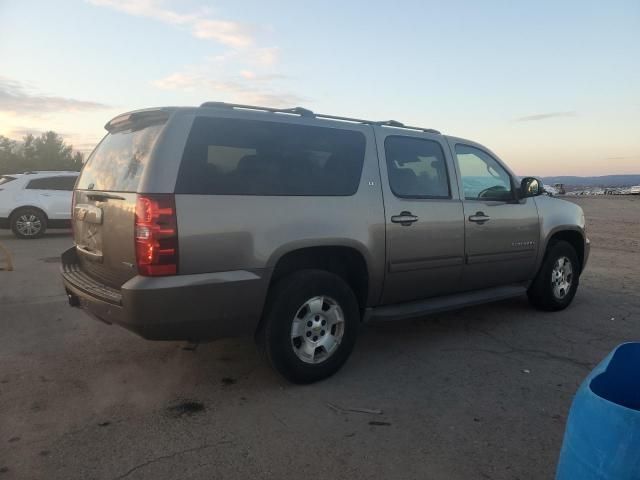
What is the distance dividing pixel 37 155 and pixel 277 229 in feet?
153

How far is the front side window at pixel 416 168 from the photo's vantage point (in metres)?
4.40

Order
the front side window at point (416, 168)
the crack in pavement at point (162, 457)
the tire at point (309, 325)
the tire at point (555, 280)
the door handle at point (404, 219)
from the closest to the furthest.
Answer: the crack in pavement at point (162, 457) → the tire at point (309, 325) → the door handle at point (404, 219) → the front side window at point (416, 168) → the tire at point (555, 280)

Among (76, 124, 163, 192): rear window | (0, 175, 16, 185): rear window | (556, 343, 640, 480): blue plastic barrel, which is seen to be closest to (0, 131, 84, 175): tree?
(0, 175, 16, 185): rear window

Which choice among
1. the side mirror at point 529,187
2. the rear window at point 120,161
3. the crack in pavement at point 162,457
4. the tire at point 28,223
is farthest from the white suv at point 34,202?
the crack in pavement at point 162,457

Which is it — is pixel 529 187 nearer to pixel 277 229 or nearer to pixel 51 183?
pixel 277 229

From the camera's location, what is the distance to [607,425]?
5.29 ft

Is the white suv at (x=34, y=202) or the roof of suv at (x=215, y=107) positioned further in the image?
the white suv at (x=34, y=202)

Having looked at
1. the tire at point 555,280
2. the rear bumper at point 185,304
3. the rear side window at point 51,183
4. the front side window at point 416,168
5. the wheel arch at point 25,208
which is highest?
the rear side window at point 51,183

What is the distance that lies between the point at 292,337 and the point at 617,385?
2.23 metres

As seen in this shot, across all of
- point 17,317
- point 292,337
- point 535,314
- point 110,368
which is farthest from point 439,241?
point 17,317

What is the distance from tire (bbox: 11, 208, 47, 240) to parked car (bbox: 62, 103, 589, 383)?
32.8ft

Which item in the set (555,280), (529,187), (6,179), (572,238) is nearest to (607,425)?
(529,187)

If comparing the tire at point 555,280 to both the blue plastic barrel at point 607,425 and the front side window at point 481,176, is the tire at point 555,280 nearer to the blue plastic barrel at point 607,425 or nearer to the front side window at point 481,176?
the front side window at point 481,176

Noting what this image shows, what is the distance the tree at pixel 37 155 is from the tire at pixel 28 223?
1173 inches
